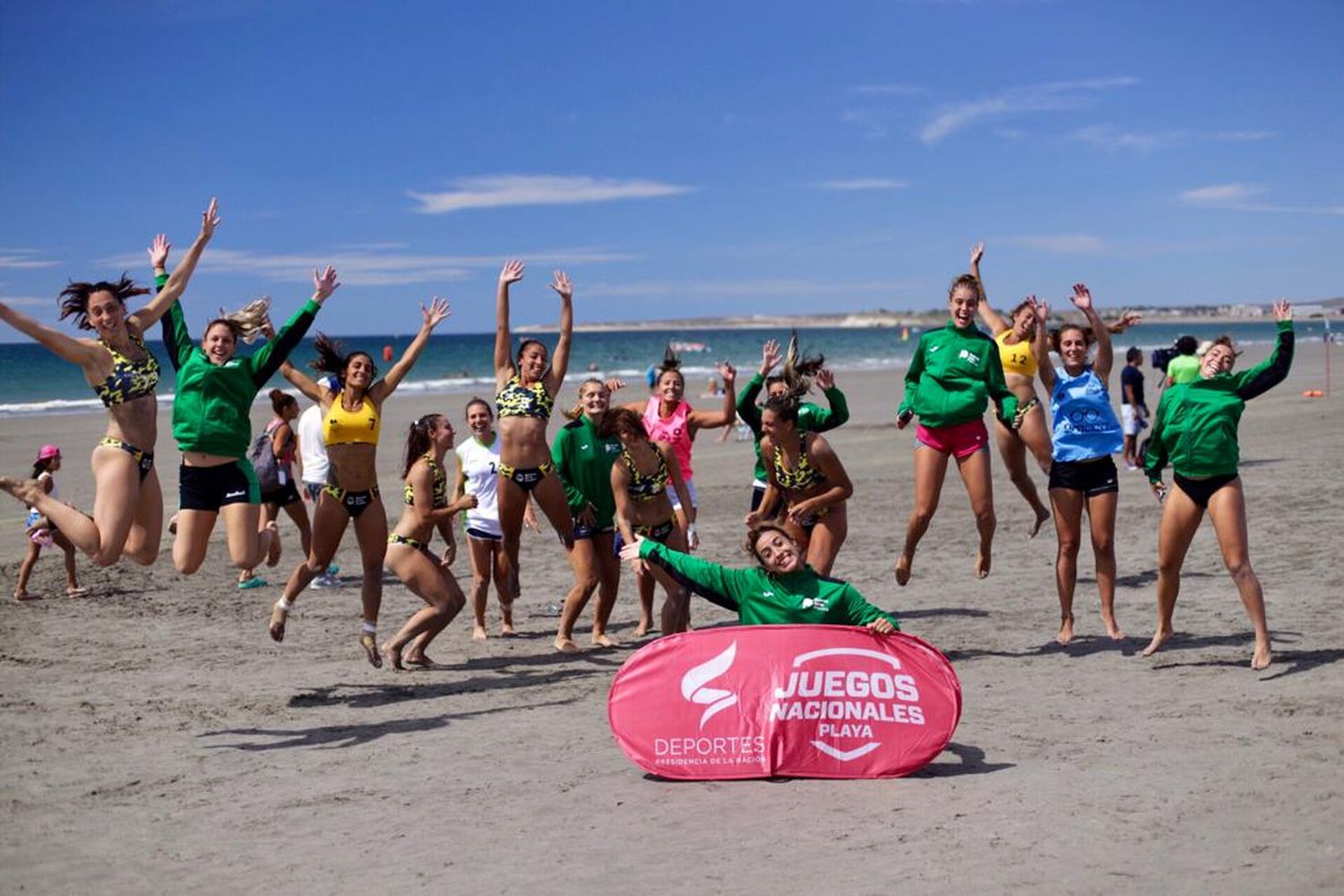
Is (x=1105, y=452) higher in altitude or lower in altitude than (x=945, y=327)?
lower

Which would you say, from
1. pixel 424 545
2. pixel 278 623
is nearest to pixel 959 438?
pixel 424 545

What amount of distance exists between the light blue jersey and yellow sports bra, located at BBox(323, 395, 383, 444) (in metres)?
4.54

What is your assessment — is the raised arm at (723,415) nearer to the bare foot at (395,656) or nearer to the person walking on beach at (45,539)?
the bare foot at (395,656)

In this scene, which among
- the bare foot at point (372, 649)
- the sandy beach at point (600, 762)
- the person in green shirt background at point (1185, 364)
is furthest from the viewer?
the person in green shirt background at point (1185, 364)

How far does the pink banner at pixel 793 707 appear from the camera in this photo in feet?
21.6

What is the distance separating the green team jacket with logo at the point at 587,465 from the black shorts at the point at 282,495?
391 cm

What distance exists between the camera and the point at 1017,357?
11.7 meters

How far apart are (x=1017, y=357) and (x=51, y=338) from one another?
7723 mm

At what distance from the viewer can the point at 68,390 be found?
5791 cm

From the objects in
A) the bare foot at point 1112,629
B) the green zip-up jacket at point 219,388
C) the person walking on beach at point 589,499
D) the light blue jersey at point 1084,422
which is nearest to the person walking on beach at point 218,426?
the green zip-up jacket at point 219,388

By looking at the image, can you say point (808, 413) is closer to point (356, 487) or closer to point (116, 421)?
point (356, 487)

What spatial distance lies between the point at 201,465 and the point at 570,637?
3.04 m

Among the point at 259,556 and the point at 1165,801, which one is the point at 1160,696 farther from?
the point at 259,556

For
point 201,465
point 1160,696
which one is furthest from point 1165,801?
point 201,465
